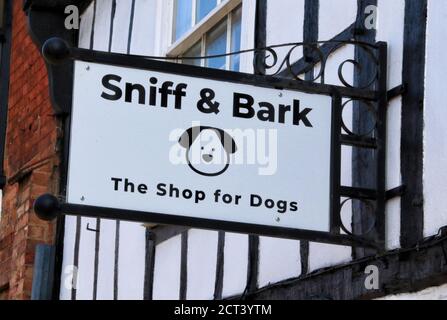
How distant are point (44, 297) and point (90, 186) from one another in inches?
157

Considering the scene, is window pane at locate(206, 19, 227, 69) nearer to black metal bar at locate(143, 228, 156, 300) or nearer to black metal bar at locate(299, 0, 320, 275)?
black metal bar at locate(299, 0, 320, 275)

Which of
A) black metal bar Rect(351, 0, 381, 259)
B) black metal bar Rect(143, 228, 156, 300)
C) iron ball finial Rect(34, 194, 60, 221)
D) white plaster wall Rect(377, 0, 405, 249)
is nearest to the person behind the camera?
iron ball finial Rect(34, 194, 60, 221)

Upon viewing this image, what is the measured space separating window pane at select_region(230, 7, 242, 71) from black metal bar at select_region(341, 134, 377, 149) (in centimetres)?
163

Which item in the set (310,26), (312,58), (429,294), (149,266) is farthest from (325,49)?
(149,266)

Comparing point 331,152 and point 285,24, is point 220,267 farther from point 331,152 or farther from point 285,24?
point 331,152

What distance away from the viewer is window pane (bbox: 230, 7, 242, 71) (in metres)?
7.19

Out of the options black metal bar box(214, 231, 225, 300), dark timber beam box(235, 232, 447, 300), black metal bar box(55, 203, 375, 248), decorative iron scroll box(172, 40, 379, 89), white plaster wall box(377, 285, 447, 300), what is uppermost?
decorative iron scroll box(172, 40, 379, 89)

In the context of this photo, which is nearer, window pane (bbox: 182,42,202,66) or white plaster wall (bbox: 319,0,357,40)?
white plaster wall (bbox: 319,0,357,40)

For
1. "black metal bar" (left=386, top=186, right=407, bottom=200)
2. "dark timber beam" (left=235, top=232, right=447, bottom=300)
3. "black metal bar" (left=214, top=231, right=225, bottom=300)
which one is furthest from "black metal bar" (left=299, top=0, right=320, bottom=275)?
"black metal bar" (left=214, top=231, right=225, bottom=300)

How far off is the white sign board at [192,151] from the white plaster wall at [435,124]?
0.44 m

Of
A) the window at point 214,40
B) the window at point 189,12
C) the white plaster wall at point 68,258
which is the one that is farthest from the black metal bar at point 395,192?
the white plaster wall at point 68,258

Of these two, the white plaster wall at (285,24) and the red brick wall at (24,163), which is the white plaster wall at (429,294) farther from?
the red brick wall at (24,163)
